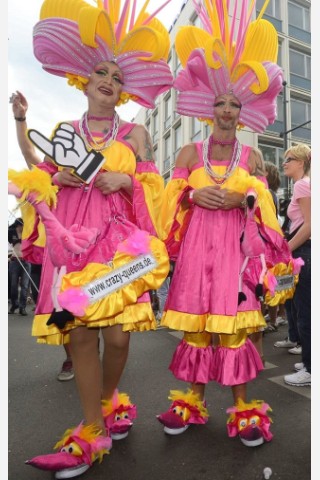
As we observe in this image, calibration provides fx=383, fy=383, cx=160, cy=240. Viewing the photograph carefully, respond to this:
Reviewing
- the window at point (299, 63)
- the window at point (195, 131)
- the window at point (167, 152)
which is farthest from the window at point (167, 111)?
the window at point (299, 63)

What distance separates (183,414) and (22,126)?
1587mm

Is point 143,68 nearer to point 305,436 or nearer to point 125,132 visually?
point 125,132

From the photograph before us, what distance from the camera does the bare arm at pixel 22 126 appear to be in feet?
5.79

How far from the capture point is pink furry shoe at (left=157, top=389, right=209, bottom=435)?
72.7 inches

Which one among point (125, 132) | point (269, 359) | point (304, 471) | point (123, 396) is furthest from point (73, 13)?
point (269, 359)

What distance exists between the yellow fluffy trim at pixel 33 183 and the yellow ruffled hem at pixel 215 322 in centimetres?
82

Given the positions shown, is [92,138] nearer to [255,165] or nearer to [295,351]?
[255,165]

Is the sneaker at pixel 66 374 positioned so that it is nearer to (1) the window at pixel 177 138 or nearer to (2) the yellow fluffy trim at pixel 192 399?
(2) the yellow fluffy trim at pixel 192 399

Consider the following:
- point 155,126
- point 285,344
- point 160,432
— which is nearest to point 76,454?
point 160,432

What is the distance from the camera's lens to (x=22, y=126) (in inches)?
70.5

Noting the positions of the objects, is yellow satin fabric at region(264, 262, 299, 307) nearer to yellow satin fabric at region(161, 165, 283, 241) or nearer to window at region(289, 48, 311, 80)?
yellow satin fabric at region(161, 165, 283, 241)

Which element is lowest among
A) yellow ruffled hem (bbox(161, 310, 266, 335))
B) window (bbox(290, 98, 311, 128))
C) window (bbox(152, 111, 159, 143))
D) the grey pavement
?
the grey pavement

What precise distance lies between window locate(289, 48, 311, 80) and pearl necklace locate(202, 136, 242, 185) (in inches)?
594

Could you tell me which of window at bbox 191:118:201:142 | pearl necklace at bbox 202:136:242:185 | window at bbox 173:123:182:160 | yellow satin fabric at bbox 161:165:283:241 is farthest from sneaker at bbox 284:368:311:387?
window at bbox 173:123:182:160
